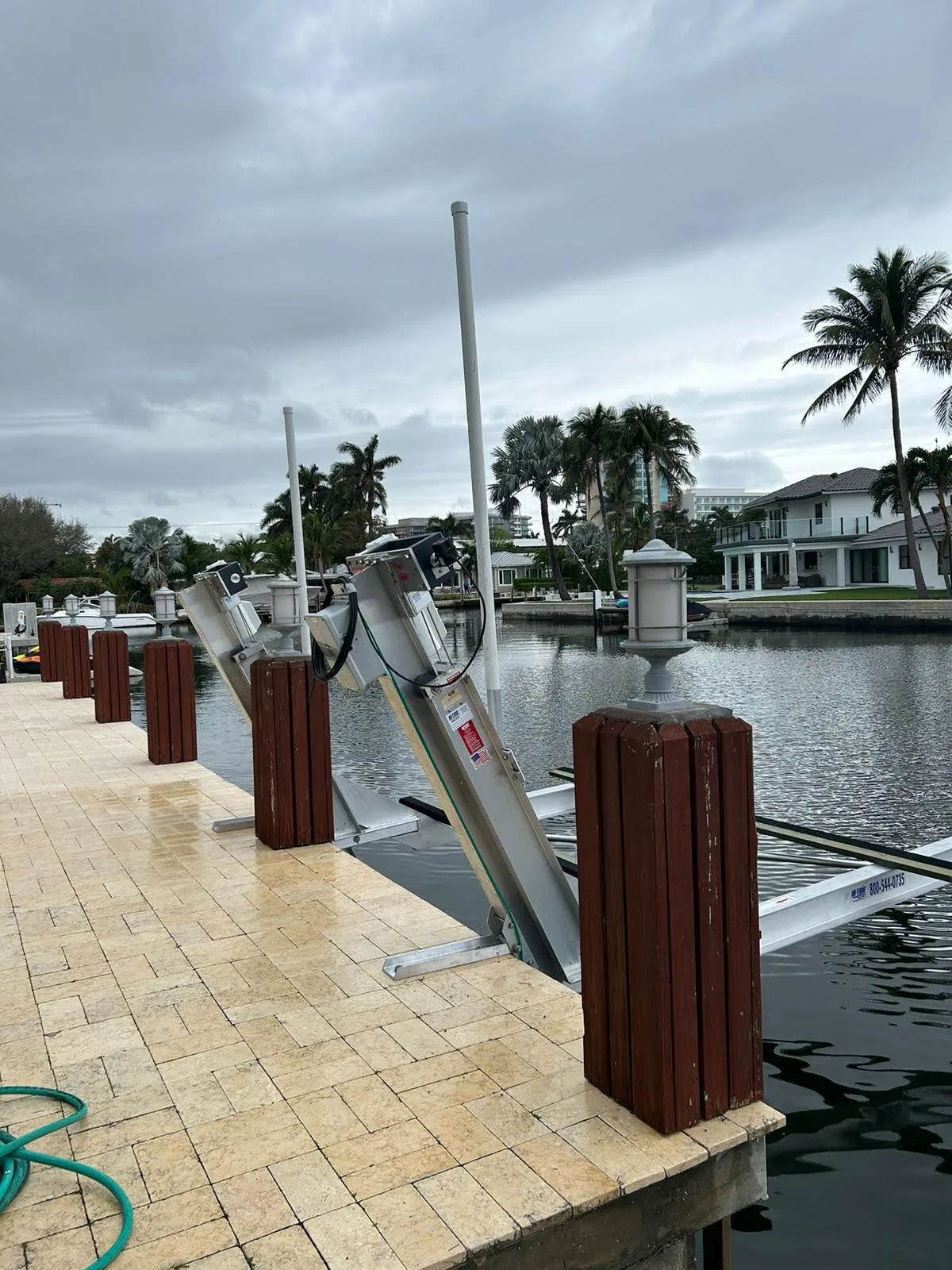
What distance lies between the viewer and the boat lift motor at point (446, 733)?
Answer: 3389mm

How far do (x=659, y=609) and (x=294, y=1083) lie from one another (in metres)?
1.86

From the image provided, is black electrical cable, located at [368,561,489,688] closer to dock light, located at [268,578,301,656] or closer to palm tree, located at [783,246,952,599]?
dock light, located at [268,578,301,656]

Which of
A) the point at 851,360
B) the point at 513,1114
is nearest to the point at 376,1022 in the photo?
the point at 513,1114

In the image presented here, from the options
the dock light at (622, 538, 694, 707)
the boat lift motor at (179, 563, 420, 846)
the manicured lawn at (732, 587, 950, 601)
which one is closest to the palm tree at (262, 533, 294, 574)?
the manicured lawn at (732, 587, 950, 601)

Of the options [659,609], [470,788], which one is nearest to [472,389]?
[470,788]

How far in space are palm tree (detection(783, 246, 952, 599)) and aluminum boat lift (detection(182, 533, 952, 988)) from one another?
2965 cm

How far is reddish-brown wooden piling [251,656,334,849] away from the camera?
5547 millimetres

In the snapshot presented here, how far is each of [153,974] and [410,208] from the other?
20.0 feet

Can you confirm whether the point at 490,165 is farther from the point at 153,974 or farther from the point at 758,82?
the point at 153,974

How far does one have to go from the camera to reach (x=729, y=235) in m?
11.0

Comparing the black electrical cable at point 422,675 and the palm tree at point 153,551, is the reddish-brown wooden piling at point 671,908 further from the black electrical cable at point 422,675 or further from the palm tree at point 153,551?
the palm tree at point 153,551

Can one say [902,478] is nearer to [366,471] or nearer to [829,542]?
[829,542]

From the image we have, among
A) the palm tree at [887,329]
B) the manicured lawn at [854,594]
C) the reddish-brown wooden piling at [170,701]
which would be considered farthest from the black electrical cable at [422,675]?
the manicured lawn at [854,594]

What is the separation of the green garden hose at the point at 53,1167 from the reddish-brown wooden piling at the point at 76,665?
45.1ft
